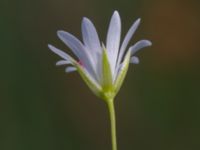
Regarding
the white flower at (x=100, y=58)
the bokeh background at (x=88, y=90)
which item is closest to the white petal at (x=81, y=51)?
the white flower at (x=100, y=58)

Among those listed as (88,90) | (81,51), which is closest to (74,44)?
(81,51)

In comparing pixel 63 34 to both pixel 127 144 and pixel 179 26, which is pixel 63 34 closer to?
pixel 127 144

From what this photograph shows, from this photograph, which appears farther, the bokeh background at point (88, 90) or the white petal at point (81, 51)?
the bokeh background at point (88, 90)

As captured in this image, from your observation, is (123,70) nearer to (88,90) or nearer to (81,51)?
(81,51)

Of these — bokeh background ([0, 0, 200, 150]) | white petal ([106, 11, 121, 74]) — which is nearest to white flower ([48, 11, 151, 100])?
white petal ([106, 11, 121, 74])

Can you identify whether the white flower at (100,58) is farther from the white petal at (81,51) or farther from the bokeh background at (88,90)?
the bokeh background at (88,90)

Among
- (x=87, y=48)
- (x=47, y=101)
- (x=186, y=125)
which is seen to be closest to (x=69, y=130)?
(x=47, y=101)

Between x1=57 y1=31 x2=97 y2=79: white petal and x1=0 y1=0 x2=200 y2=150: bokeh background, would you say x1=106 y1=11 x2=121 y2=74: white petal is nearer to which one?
x1=57 y1=31 x2=97 y2=79: white petal
